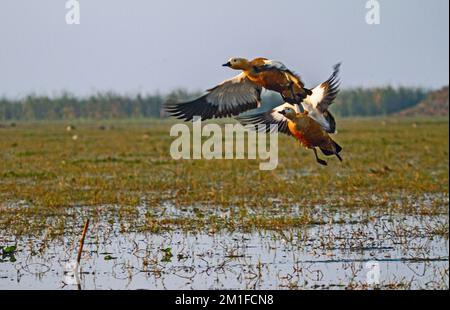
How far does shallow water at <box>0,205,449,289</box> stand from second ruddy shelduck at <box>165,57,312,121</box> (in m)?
1.26

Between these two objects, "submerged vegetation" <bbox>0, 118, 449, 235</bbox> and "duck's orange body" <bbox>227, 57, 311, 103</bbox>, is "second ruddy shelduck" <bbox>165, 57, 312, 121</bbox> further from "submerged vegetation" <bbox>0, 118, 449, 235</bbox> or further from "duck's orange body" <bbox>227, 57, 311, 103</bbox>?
"submerged vegetation" <bbox>0, 118, 449, 235</bbox>

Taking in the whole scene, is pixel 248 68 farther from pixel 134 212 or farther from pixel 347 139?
pixel 347 139

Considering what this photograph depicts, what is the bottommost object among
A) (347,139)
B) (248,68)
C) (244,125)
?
(347,139)

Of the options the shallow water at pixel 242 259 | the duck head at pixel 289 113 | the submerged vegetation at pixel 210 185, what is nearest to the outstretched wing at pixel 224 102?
the duck head at pixel 289 113

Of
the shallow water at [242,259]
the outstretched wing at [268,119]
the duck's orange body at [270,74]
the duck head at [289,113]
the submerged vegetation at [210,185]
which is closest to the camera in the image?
the shallow water at [242,259]

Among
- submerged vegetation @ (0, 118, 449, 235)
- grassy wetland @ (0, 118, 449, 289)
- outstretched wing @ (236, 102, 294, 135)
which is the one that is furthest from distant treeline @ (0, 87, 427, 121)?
outstretched wing @ (236, 102, 294, 135)

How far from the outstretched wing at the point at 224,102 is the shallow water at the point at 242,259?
1241mm

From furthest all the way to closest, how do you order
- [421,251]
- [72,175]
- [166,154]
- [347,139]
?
[347,139] → [166,154] → [72,175] → [421,251]

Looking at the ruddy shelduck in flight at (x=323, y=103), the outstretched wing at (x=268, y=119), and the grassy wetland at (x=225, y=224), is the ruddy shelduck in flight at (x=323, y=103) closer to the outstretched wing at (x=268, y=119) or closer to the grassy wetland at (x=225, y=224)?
the outstretched wing at (x=268, y=119)

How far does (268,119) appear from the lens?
904 centimetres

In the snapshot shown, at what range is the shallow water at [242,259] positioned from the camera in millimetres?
7141

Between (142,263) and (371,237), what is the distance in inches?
96.3
